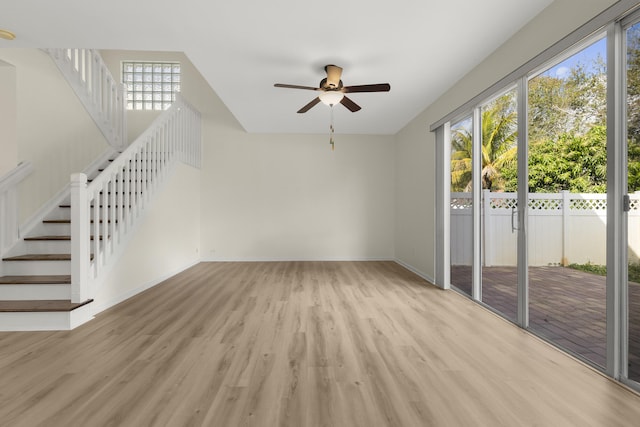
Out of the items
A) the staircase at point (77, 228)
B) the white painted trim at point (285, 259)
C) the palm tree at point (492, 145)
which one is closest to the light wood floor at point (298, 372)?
the staircase at point (77, 228)

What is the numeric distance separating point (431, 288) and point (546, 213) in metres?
1.93

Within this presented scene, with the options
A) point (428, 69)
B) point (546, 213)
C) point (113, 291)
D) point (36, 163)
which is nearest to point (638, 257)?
point (546, 213)

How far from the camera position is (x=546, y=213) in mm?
2648

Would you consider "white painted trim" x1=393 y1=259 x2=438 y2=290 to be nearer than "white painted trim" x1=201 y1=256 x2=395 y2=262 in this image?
Yes

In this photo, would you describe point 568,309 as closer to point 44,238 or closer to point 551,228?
point 551,228

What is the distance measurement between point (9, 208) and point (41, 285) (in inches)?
42.7

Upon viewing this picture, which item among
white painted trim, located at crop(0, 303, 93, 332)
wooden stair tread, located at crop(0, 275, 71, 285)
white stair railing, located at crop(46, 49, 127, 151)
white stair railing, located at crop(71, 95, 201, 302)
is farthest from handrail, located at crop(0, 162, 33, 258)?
white stair railing, located at crop(46, 49, 127, 151)

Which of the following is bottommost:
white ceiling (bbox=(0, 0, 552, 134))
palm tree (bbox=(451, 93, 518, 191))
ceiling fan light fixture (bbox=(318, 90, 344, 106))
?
palm tree (bbox=(451, 93, 518, 191))

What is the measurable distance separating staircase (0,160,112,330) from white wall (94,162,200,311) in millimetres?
336

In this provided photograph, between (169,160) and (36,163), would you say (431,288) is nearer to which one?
(169,160)

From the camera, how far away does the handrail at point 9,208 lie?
3270 millimetres

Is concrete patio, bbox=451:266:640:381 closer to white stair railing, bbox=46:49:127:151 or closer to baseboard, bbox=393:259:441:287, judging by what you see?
baseboard, bbox=393:259:441:287

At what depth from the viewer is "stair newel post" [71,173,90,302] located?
2.82 meters

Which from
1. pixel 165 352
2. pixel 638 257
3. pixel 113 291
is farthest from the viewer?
pixel 113 291
